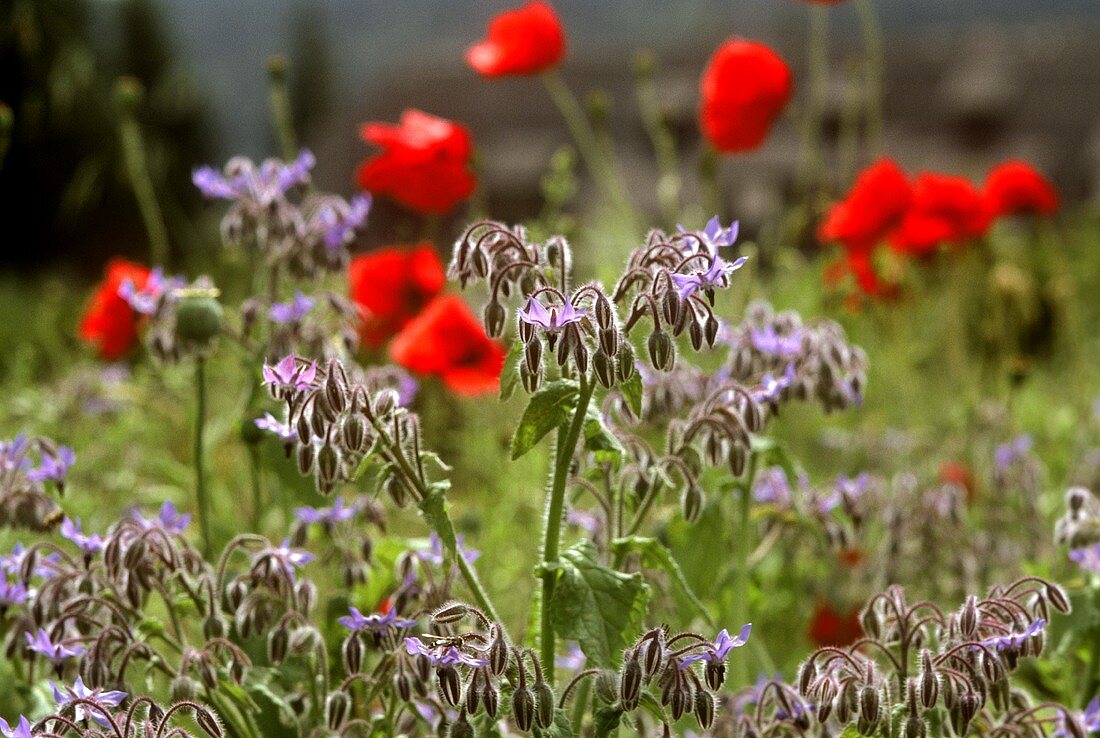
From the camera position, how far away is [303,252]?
8.35 feet

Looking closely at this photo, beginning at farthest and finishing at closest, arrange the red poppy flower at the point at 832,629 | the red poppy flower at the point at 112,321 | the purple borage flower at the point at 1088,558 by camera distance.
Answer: the red poppy flower at the point at 112,321 < the red poppy flower at the point at 832,629 < the purple borage flower at the point at 1088,558

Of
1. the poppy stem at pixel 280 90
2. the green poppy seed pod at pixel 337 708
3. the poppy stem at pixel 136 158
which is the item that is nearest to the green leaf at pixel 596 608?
the green poppy seed pod at pixel 337 708

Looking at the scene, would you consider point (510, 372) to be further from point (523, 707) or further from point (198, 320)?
point (198, 320)

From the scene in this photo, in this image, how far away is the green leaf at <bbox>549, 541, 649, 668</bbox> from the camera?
1.75 meters

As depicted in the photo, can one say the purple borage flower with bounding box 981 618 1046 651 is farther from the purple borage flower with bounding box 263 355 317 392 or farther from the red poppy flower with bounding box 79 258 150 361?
the red poppy flower with bounding box 79 258 150 361

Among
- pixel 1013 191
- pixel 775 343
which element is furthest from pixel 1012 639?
pixel 1013 191

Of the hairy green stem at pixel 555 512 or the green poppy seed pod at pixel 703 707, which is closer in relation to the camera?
the green poppy seed pod at pixel 703 707

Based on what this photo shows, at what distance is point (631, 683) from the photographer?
63.6 inches

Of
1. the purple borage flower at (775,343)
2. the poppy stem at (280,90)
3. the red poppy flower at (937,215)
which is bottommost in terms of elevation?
the purple borage flower at (775,343)

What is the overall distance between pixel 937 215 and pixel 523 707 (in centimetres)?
330

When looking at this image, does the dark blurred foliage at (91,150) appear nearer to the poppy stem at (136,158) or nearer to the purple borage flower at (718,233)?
the poppy stem at (136,158)

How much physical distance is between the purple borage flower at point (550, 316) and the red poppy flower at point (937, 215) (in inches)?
114

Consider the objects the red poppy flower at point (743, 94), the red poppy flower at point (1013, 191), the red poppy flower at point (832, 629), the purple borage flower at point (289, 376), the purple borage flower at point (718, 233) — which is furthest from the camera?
the red poppy flower at point (1013, 191)

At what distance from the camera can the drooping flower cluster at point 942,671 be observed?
1675mm
